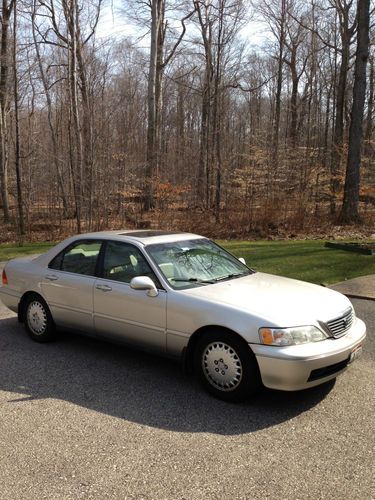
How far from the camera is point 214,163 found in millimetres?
22734

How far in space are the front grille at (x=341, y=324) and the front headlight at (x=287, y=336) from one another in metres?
0.25

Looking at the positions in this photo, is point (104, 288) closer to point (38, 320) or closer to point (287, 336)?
point (38, 320)

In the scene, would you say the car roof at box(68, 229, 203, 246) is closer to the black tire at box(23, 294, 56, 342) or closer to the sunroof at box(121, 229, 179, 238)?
the sunroof at box(121, 229, 179, 238)

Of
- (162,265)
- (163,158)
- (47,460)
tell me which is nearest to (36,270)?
(162,265)

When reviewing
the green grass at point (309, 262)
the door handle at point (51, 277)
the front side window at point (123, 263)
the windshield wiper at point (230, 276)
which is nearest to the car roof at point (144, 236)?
the front side window at point (123, 263)

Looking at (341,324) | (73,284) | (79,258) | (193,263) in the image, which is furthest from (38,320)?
(341,324)

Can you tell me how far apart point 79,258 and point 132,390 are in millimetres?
1961

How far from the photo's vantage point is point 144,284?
4.59 m

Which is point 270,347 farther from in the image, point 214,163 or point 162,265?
point 214,163

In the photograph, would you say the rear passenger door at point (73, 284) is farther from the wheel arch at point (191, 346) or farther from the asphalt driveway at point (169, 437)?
the wheel arch at point (191, 346)

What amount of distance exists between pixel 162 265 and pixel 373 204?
18.8 meters

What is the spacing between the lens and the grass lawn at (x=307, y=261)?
1004 centimetres

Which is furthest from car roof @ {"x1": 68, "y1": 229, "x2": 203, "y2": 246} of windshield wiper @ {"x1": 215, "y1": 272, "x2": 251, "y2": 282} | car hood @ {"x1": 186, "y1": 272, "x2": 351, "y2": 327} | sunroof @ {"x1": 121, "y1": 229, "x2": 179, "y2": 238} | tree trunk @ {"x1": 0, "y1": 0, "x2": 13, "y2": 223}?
tree trunk @ {"x1": 0, "y1": 0, "x2": 13, "y2": 223}

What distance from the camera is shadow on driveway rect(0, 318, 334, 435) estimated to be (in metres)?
3.84
